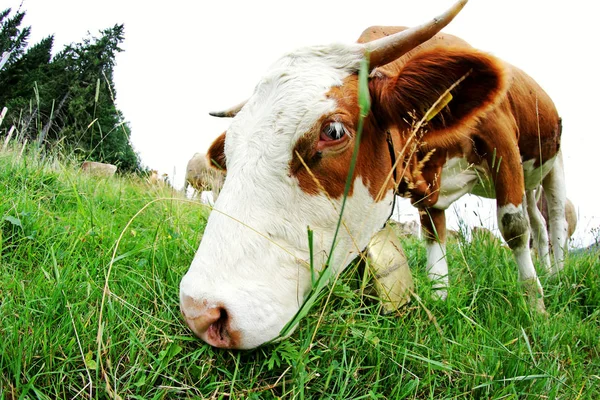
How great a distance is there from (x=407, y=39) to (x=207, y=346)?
1.71 m

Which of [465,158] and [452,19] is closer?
[452,19]

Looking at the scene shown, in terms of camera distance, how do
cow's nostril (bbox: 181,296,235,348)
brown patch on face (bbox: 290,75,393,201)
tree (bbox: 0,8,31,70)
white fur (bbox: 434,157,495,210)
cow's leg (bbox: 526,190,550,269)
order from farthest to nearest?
1. tree (bbox: 0,8,31,70)
2. cow's leg (bbox: 526,190,550,269)
3. white fur (bbox: 434,157,495,210)
4. brown patch on face (bbox: 290,75,393,201)
5. cow's nostril (bbox: 181,296,235,348)

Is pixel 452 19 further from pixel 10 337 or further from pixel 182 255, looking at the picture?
pixel 10 337

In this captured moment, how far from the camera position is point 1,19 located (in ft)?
135

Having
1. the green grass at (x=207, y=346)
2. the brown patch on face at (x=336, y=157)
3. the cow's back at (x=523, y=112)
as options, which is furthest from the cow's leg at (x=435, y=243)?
the brown patch on face at (x=336, y=157)

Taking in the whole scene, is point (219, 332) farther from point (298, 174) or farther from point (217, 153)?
point (217, 153)

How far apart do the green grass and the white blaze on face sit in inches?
6.4

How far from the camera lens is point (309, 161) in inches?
71.2

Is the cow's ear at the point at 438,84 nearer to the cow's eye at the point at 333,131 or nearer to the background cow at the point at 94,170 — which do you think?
the cow's eye at the point at 333,131

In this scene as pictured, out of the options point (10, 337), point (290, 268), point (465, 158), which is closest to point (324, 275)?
point (290, 268)

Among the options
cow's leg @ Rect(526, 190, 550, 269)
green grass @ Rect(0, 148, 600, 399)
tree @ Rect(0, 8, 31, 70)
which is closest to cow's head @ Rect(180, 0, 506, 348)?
green grass @ Rect(0, 148, 600, 399)

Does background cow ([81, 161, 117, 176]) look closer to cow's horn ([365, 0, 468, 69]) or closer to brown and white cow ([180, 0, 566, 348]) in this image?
brown and white cow ([180, 0, 566, 348])

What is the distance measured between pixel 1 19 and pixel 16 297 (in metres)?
52.5

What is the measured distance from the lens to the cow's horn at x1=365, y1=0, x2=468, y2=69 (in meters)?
1.95
